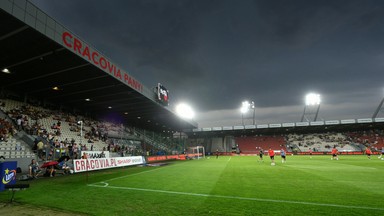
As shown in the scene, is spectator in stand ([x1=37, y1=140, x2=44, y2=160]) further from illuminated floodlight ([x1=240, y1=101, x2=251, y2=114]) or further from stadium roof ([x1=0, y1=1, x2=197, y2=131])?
illuminated floodlight ([x1=240, y1=101, x2=251, y2=114])

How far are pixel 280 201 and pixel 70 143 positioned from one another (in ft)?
82.0

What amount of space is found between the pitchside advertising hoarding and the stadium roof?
868 centimetres

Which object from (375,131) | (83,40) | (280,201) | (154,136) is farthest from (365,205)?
(375,131)

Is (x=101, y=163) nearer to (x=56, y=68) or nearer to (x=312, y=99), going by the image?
(x=56, y=68)

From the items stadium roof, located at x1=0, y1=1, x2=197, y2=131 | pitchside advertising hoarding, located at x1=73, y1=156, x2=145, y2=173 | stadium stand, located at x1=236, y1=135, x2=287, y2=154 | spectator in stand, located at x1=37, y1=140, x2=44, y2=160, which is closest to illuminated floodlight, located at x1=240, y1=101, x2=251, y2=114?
stadium stand, located at x1=236, y1=135, x2=287, y2=154

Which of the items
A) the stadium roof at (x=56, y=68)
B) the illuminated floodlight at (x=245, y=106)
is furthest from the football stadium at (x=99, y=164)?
the illuminated floodlight at (x=245, y=106)

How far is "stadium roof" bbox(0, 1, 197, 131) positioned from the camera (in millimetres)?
13312

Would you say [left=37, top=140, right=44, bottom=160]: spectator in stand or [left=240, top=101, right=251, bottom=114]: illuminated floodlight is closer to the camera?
[left=37, top=140, right=44, bottom=160]: spectator in stand

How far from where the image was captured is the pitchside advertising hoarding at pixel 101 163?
16.1m

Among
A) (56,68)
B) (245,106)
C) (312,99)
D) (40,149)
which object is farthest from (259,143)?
(56,68)

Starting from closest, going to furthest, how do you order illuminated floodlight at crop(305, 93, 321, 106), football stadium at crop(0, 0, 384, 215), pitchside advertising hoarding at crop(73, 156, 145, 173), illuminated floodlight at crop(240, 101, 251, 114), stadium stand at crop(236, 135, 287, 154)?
football stadium at crop(0, 0, 384, 215)
pitchside advertising hoarding at crop(73, 156, 145, 173)
illuminated floodlight at crop(305, 93, 321, 106)
stadium stand at crop(236, 135, 287, 154)
illuminated floodlight at crop(240, 101, 251, 114)

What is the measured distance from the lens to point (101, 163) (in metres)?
18.8

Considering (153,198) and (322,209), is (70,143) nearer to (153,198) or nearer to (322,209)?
(153,198)

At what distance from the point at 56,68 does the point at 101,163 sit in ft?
32.6
